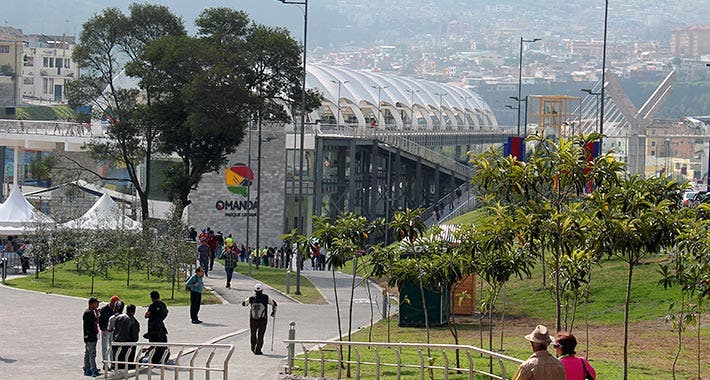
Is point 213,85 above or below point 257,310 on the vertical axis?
above

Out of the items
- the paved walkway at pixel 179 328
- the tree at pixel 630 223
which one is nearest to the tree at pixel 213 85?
the paved walkway at pixel 179 328

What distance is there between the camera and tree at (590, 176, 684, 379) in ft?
56.2

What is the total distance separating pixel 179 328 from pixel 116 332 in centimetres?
706

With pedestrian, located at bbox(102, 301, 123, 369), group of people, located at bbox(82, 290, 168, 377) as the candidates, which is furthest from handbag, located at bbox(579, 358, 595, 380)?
pedestrian, located at bbox(102, 301, 123, 369)

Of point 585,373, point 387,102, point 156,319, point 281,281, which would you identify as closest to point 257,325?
point 156,319

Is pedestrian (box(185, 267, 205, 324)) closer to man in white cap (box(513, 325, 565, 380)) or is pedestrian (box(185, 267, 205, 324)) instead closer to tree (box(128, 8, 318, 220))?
man in white cap (box(513, 325, 565, 380))

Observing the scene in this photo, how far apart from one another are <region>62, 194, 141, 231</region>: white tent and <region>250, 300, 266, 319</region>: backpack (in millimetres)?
17378

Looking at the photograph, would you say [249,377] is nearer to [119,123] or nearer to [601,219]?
[601,219]

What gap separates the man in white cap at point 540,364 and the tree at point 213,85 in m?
39.4

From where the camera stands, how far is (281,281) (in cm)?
4216

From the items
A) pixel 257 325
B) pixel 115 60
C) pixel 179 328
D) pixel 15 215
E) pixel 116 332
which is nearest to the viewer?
pixel 116 332

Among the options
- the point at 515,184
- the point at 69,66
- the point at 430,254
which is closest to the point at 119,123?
the point at 430,254

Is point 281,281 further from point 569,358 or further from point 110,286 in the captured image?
point 569,358

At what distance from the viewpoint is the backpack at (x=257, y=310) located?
75.5ft
